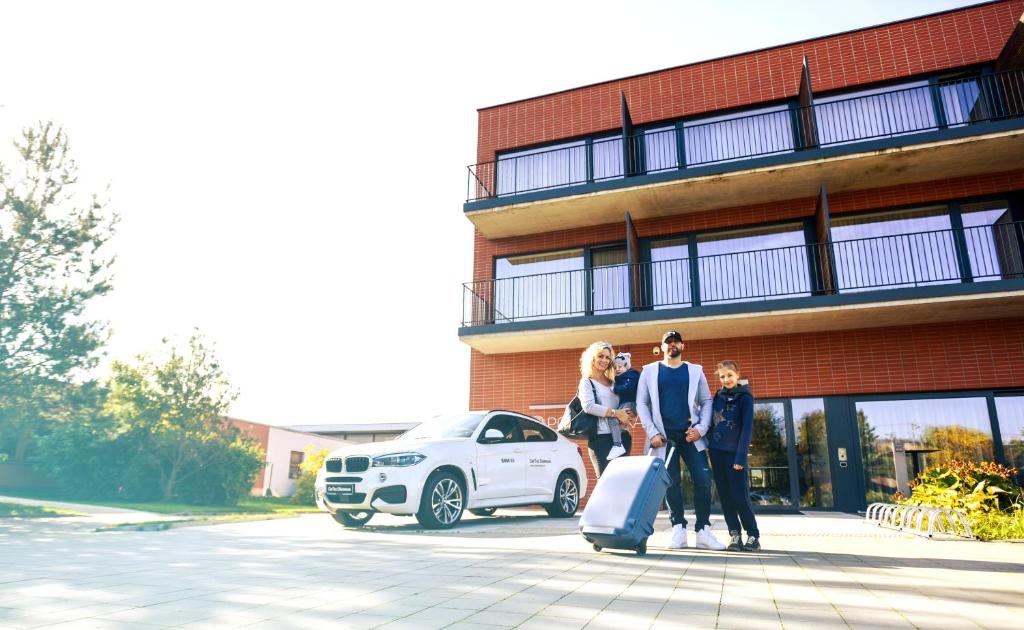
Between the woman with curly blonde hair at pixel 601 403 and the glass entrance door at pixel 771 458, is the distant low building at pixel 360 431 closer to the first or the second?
the glass entrance door at pixel 771 458

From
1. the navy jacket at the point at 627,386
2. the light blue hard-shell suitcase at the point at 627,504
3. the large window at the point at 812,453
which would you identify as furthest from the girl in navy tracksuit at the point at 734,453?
the large window at the point at 812,453

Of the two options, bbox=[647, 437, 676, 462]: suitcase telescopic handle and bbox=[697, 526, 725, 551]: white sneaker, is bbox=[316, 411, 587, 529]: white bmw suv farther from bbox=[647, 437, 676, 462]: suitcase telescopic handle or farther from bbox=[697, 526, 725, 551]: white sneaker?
bbox=[697, 526, 725, 551]: white sneaker

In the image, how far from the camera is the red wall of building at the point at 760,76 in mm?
→ 13008

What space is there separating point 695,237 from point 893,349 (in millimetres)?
4592

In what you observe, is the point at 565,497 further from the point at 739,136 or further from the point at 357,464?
the point at 739,136

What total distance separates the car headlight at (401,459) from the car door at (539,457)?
76.3 inches

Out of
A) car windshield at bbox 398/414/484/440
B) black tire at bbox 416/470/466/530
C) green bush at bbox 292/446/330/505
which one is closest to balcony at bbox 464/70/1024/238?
car windshield at bbox 398/414/484/440

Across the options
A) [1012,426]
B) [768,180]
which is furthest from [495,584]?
[1012,426]

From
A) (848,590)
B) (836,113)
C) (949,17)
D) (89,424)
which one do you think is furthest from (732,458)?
(89,424)

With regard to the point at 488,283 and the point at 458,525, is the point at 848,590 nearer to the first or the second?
the point at 458,525

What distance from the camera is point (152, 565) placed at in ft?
14.5

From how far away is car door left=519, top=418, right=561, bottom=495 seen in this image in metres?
9.06

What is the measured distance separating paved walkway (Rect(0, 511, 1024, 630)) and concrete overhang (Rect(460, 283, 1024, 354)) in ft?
19.6

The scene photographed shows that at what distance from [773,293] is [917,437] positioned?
3732mm
